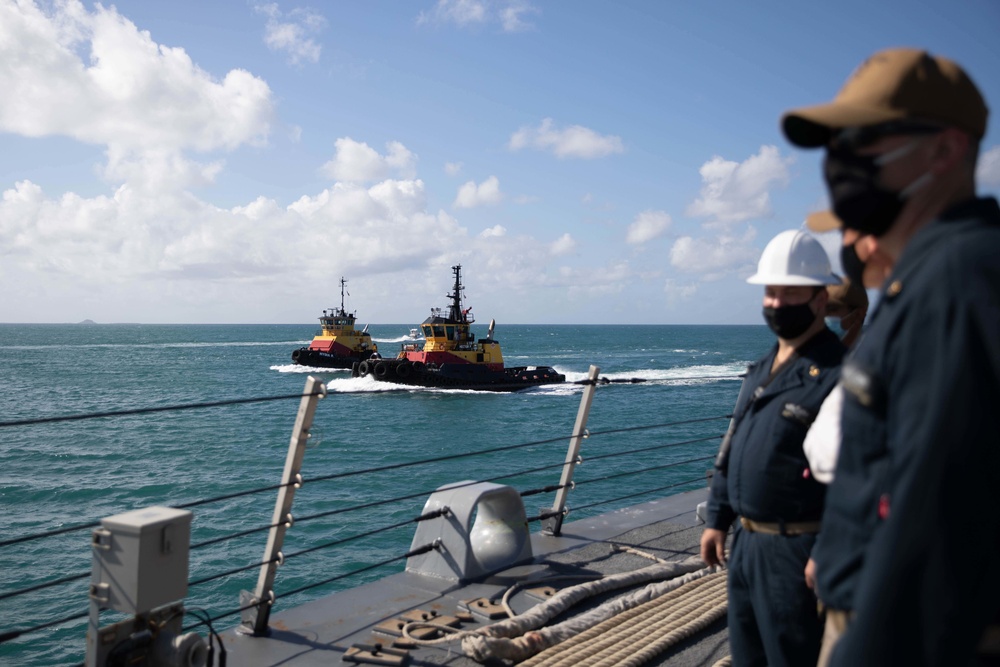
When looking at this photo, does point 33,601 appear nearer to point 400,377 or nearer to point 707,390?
point 400,377

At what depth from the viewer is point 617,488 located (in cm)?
1908

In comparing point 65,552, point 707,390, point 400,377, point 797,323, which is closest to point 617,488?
point 65,552

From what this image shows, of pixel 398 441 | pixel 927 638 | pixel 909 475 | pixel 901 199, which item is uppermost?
pixel 901 199

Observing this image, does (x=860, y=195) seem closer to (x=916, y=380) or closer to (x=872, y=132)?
(x=872, y=132)

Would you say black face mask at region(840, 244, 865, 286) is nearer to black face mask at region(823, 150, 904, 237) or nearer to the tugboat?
black face mask at region(823, 150, 904, 237)

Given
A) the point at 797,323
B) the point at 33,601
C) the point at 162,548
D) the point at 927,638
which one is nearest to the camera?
the point at 927,638

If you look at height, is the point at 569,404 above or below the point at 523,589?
below

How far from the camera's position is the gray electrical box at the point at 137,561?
2.71 metres

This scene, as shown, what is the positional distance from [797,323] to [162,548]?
233 centimetres

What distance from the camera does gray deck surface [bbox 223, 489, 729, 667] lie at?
11.2ft

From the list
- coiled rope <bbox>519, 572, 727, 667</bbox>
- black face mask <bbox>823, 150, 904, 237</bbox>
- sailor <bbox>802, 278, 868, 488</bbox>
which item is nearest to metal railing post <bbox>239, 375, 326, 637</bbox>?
coiled rope <bbox>519, 572, 727, 667</bbox>

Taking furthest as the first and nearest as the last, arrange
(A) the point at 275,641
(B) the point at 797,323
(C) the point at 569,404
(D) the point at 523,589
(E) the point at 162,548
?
(C) the point at 569,404 → (D) the point at 523,589 → (A) the point at 275,641 → (E) the point at 162,548 → (B) the point at 797,323

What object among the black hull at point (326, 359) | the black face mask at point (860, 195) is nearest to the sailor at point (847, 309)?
the black face mask at point (860, 195)

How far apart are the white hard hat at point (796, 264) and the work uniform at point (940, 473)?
1.43 m
